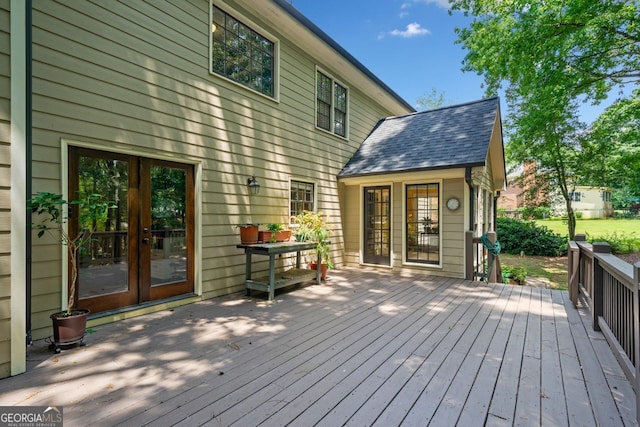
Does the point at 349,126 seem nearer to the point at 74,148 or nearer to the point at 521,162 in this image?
the point at 74,148

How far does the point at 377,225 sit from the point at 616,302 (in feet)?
15.5

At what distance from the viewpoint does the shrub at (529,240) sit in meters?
11.6

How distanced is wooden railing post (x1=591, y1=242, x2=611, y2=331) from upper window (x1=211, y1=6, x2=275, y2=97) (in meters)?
5.12

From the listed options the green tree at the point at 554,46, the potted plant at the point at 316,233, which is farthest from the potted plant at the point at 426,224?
the green tree at the point at 554,46

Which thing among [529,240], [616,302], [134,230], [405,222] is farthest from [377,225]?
[529,240]

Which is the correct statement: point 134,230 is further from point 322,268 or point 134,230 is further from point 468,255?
point 468,255

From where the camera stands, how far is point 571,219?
11148mm

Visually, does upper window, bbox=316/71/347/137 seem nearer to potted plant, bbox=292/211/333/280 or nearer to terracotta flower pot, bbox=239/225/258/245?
potted plant, bbox=292/211/333/280

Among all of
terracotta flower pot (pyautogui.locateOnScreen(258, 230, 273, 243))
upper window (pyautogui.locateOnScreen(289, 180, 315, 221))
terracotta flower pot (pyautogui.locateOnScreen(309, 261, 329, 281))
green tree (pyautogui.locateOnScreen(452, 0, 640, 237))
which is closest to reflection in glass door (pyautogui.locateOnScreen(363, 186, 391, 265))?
upper window (pyautogui.locateOnScreen(289, 180, 315, 221))

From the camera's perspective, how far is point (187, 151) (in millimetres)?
4234

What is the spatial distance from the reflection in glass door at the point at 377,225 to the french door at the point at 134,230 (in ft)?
13.7

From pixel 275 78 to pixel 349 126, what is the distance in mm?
2645

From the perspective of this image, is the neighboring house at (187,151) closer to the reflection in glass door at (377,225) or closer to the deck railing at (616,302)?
the reflection in glass door at (377,225)

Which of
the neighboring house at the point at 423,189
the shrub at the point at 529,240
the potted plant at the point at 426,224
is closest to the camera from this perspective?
the neighboring house at the point at 423,189
